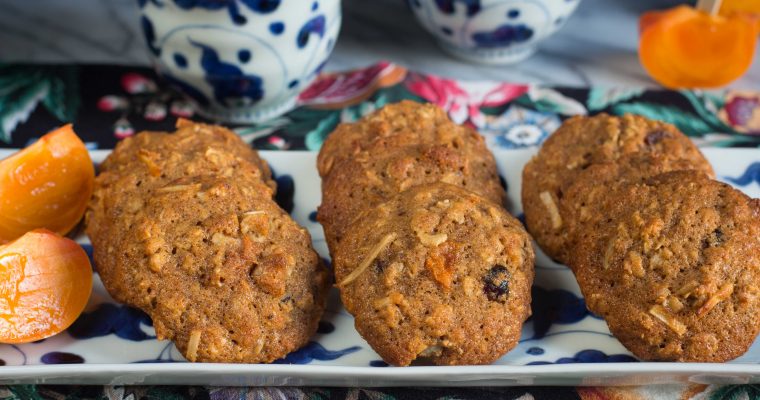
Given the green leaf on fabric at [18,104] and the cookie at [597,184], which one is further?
the green leaf on fabric at [18,104]

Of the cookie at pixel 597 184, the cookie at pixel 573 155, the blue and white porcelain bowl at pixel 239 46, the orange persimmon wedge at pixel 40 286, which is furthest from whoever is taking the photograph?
the blue and white porcelain bowl at pixel 239 46

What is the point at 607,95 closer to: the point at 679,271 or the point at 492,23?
the point at 492,23

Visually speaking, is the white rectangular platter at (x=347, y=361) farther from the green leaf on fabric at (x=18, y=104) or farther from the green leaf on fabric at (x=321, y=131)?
the green leaf on fabric at (x=18, y=104)

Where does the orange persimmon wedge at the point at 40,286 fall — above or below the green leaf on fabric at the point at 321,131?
above

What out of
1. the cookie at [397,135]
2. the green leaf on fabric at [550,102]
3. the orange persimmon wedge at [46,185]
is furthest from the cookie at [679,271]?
the orange persimmon wedge at [46,185]

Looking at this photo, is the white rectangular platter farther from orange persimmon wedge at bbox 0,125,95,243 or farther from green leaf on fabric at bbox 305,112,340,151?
green leaf on fabric at bbox 305,112,340,151

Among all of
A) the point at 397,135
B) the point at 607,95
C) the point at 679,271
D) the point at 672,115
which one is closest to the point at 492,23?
the point at 607,95

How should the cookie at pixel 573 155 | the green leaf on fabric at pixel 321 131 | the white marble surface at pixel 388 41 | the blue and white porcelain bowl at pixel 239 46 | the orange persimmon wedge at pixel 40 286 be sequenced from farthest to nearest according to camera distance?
the white marble surface at pixel 388 41 < the green leaf on fabric at pixel 321 131 < the blue and white porcelain bowl at pixel 239 46 < the cookie at pixel 573 155 < the orange persimmon wedge at pixel 40 286
